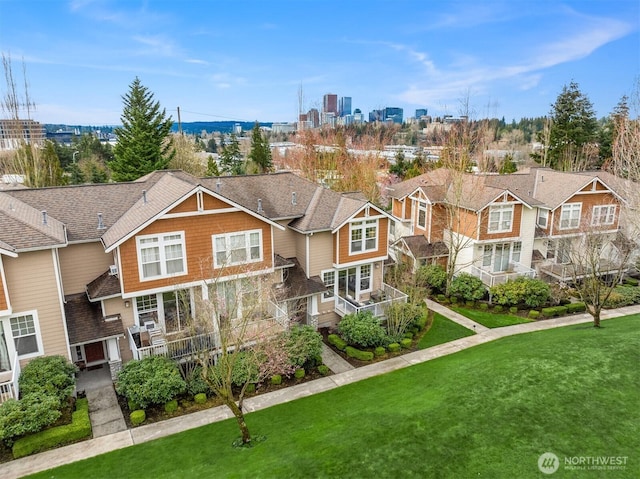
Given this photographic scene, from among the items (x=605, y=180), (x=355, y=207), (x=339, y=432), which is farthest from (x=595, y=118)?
(x=339, y=432)

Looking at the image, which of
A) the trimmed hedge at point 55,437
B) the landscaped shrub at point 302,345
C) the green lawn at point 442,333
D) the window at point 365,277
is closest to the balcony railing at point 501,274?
the green lawn at point 442,333

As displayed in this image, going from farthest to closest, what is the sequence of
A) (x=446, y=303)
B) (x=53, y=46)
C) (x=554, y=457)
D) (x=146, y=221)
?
1. (x=53, y=46)
2. (x=446, y=303)
3. (x=146, y=221)
4. (x=554, y=457)

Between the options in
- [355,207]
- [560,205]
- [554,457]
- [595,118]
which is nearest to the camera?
[554,457]

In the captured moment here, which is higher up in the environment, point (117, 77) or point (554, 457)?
point (117, 77)

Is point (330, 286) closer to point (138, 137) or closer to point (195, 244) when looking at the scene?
point (195, 244)

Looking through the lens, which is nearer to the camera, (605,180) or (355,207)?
(355,207)

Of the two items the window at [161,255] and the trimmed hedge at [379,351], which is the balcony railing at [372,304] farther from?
the window at [161,255]

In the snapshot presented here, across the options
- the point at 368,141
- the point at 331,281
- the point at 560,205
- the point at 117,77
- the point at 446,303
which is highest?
the point at 117,77

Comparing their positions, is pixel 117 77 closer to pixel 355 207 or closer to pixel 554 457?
pixel 355 207
